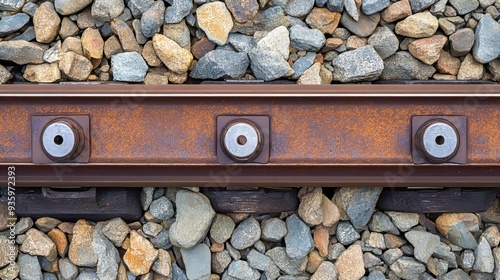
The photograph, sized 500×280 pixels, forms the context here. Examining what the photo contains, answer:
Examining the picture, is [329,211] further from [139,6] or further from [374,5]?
[139,6]

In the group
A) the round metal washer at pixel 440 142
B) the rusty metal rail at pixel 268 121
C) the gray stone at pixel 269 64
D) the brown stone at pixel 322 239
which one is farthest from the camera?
A: the brown stone at pixel 322 239

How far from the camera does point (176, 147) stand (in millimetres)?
2504

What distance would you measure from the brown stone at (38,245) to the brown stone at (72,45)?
3.14 ft

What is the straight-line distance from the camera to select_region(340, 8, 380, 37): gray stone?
2705mm

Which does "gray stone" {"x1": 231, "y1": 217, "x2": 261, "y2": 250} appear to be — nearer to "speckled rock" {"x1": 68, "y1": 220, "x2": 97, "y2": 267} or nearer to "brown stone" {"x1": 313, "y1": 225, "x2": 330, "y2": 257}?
"brown stone" {"x1": 313, "y1": 225, "x2": 330, "y2": 257}

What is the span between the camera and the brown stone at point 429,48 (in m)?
2.67

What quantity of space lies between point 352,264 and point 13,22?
2.16m

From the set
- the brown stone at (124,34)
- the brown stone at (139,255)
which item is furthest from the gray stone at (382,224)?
the brown stone at (124,34)

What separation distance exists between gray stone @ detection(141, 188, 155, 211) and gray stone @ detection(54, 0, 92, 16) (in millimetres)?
993

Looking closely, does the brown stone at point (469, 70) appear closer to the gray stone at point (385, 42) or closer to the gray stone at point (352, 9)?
the gray stone at point (385, 42)

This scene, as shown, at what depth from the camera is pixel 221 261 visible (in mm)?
2744

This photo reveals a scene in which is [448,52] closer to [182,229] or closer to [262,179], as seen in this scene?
[262,179]

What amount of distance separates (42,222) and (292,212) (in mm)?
1307

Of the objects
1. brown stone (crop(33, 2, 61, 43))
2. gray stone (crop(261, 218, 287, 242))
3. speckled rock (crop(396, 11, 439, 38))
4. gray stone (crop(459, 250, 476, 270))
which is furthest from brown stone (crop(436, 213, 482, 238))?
brown stone (crop(33, 2, 61, 43))
